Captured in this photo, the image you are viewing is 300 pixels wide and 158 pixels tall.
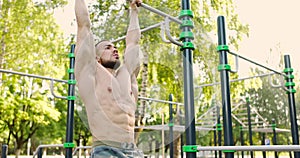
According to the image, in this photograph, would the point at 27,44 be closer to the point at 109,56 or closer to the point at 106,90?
the point at 109,56

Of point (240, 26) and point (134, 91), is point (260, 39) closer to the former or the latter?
point (240, 26)

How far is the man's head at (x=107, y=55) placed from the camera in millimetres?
1749

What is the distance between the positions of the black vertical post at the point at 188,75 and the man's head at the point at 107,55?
85cm

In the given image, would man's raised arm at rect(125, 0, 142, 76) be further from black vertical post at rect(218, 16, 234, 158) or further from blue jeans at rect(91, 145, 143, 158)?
black vertical post at rect(218, 16, 234, 158)

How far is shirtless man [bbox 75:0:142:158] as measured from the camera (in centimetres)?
158

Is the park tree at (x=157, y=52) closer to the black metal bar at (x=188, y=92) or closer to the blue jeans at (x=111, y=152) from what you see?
the black metal bar at (x=188, y=92)

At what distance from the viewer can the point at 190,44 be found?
2654 millimetres

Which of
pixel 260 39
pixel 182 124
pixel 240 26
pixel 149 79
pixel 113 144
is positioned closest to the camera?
pixel 113 144

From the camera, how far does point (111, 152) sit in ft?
5.13

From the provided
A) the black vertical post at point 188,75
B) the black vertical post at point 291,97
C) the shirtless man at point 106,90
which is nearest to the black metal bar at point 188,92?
the black vertical post at point 188,75

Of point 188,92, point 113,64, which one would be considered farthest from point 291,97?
point 113,64

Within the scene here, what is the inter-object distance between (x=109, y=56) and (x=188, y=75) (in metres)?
0.93

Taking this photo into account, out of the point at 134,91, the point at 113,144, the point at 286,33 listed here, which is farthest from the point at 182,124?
the point at 286,33

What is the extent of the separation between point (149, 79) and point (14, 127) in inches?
578
